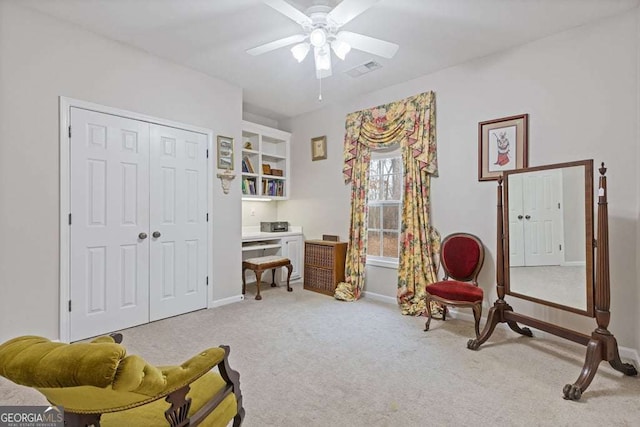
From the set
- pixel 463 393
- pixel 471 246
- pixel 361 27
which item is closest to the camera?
pixel 463 393

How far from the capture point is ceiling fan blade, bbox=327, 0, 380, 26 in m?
1.95

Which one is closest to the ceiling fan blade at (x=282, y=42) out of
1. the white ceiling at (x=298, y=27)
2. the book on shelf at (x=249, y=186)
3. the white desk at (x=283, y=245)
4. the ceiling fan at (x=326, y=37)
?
the ceiling fan at (x=326, y=37)

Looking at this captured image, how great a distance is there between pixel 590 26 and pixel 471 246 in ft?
6.93

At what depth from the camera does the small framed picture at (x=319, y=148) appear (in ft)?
15.5

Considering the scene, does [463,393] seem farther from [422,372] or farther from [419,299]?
[419,299]

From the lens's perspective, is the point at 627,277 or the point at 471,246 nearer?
the point at 627,277

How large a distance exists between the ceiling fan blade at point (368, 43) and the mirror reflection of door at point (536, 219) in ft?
4.98

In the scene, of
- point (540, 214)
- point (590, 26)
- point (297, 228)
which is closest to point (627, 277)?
point (540, 214)

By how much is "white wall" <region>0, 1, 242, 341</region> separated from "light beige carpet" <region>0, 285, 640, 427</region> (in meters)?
0.72

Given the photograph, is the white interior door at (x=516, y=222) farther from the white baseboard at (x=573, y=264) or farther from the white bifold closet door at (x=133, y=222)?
the white bifold closet door at (x=133, y=222)

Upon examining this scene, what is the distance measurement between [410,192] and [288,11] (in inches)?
92.0

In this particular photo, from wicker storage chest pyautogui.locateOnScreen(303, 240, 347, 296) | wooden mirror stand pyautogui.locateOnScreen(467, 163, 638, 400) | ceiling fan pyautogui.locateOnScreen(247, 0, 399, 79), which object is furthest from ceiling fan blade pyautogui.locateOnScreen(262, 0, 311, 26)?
wicker storage chest pyautogui.locateOnScreen(303, 240, 347, 296)

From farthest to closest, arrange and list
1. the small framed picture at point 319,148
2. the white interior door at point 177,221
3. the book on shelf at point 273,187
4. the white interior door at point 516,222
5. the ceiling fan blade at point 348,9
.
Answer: the book on shelf at point 273,187, the small framed picture at point 319,148, the white interior door at point 177,221, the white interior door at point 516,222, the ceiling fan blade at point 348,9

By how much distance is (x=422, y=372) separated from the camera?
2266mm
